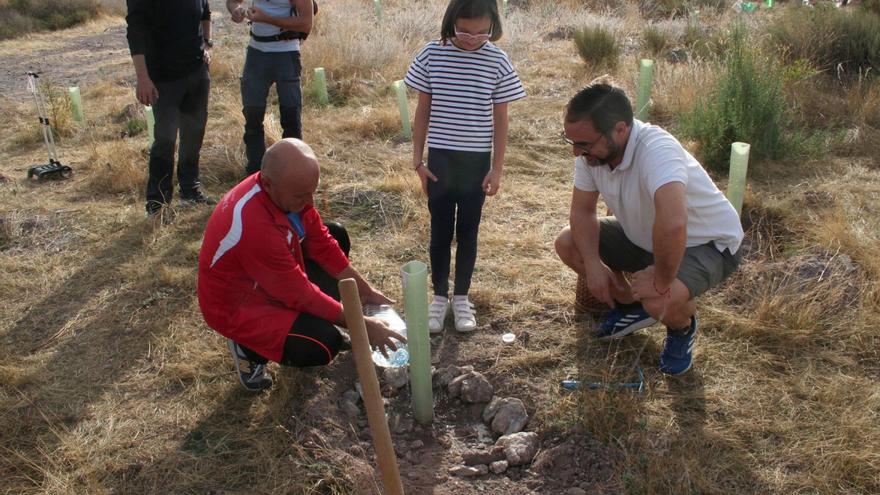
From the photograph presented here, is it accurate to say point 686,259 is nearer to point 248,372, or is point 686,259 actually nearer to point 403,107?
point 248,372

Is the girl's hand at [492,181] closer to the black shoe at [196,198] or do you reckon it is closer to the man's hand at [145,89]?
the man's hand at [145,89]

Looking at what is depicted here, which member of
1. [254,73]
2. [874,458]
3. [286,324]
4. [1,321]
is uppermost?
[254,73]

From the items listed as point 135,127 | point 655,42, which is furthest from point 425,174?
point 655,42

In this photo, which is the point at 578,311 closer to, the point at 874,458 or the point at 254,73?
the point at 874,458

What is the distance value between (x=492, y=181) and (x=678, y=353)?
1.05m

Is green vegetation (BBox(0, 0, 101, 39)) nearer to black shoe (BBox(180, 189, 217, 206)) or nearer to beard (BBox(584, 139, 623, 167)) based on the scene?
black shoe (BBox(180, 189, 217, 206))

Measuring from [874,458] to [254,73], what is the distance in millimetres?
3734

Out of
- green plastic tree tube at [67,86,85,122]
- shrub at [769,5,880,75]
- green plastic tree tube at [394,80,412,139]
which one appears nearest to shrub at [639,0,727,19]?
shrub at [769,5,880,75]

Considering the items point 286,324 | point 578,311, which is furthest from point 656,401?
point 286,324

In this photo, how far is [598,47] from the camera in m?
8.25

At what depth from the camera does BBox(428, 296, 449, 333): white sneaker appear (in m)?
3.31

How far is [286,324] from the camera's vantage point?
106 inches

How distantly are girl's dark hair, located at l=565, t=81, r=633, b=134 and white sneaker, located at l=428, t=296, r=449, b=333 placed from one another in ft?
3.82

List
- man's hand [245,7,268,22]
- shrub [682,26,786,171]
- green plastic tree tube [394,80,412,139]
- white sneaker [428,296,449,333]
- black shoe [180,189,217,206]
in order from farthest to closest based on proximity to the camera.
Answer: green plastic tree tube [394,80,412,139] → shrub [682,26,786,171] → black shoe [180,189,217,206] → man's hand [245,7,268,22] → white sneaker [428,296,449,333]
